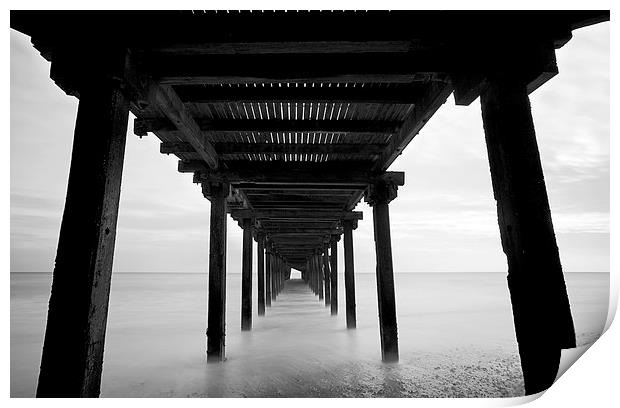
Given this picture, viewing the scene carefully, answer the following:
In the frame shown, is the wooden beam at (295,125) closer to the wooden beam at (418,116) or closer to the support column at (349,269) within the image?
the wooden beam at (418,116)

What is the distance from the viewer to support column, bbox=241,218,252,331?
9.09m

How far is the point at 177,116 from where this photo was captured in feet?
12.1

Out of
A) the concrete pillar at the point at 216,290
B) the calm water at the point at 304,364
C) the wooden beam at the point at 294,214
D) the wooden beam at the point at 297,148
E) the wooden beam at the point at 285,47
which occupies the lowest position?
the calm water at the point at 304,364

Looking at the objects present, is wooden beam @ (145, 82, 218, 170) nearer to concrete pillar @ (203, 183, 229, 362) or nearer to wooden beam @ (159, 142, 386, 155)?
wooden beam @ (159, 142, 386, 155)

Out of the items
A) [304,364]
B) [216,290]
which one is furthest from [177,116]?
[304,364]

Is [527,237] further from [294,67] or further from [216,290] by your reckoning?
[216,290]

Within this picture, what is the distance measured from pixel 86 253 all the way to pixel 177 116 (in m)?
1.98

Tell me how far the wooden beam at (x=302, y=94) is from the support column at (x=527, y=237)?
4.53 feet

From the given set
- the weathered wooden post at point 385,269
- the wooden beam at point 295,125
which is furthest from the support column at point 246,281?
the wooden beam at point 295,125

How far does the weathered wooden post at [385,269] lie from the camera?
5.80m

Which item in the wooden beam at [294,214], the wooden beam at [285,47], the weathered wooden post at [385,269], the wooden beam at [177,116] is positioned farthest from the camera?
the wooden beam at [294,214]

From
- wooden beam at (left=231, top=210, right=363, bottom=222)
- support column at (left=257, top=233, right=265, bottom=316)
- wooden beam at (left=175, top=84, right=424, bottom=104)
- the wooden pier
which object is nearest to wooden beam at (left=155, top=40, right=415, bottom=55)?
the wooden pier

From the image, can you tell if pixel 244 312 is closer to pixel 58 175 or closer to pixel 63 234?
pixel 58 175

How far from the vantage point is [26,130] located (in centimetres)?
296
